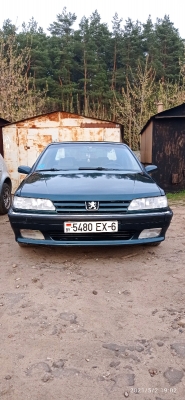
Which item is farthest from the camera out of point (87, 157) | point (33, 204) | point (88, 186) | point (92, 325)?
point (87, 157)

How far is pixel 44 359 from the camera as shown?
1.83 metres

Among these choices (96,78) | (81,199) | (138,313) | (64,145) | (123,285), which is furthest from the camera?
(96,78)

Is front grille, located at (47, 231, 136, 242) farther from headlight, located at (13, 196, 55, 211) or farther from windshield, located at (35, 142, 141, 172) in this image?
windshield, located at (35, 142, 141, 172)

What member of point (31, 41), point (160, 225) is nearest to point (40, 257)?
point (160, 225)

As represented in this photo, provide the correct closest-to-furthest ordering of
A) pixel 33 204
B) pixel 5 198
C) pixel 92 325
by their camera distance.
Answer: pixel 92 325 → pixel 33 204 → pixel 5 198

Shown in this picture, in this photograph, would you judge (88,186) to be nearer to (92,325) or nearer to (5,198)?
(92,325)

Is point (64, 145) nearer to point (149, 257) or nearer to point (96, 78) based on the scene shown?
point (149, 257)

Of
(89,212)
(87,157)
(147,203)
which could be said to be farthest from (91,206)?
(87,157)

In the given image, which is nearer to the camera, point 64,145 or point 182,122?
point 64,145

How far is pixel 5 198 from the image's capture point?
6148 mm

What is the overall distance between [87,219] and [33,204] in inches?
22.4

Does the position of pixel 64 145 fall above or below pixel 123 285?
above

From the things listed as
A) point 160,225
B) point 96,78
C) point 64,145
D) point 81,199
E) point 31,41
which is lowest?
point 160,225

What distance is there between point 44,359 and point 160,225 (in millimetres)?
1844
